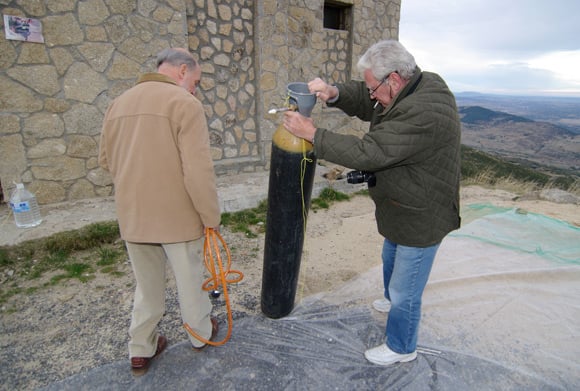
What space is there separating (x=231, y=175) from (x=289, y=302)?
3329 mm

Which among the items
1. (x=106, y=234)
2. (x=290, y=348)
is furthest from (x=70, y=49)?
(x=290, y=348)

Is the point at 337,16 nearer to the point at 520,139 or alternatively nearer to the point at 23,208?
the point at 23,208

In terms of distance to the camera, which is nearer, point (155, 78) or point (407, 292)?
point (155, 78)

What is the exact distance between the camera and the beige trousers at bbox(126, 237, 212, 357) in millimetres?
2098

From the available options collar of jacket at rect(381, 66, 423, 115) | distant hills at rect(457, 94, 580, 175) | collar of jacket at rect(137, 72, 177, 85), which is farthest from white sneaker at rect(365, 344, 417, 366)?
distant hills at rect(457, 94, 580, 175)

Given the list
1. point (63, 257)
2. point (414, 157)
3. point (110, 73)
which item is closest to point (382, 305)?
point (414, 157)

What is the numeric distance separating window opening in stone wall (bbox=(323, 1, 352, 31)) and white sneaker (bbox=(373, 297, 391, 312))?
20.2 ft

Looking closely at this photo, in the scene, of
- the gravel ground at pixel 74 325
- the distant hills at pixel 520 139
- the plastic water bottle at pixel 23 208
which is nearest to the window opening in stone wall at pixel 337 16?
the gravel ground at pixel 74 325

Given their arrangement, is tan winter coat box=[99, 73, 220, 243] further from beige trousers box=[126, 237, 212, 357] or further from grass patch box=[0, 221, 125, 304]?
grass patch box=[0, 221, 125, 304]

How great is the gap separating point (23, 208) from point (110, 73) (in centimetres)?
→ 187

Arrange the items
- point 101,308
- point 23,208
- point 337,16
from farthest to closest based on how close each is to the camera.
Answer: point 337,16 → point 23,208 → point 101,308

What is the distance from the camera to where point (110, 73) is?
4.45 metres

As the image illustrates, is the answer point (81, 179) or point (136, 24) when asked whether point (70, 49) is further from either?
point (81, 179)

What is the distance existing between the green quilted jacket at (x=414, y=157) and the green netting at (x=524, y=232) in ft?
7.70
